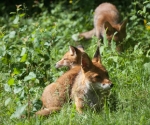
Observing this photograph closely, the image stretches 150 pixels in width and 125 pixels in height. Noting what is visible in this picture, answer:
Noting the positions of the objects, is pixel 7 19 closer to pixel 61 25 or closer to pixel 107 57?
pixel 61 25

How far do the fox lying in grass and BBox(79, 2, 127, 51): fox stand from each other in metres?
2.88

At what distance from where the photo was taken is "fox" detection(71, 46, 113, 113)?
6.77 m

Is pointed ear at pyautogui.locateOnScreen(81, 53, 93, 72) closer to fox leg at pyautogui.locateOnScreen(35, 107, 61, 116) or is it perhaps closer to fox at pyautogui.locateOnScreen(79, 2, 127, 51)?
fox leg at pyautogui.locateOnScreen(35, 107, 61, 116)

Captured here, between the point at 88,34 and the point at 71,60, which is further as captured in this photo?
the point at 88,34

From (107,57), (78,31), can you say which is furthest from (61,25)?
(107,57)

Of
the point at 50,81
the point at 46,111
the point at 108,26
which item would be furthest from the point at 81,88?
the point at 108,26

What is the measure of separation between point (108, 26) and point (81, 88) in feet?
12.6

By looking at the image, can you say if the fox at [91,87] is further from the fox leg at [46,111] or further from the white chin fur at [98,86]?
the fox leg at [46,111]

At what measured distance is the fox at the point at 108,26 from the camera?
34.7ft

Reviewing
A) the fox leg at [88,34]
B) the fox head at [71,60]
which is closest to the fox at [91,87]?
the fox head at [71,60]

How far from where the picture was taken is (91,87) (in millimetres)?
6879

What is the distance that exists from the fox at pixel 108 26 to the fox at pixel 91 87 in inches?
120

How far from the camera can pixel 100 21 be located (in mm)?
11672

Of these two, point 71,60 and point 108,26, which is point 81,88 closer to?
point 71,60
